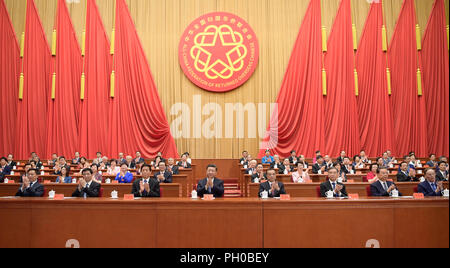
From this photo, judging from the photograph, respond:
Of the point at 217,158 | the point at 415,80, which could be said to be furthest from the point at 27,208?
the point at 415,80

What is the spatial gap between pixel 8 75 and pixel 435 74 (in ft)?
45.1

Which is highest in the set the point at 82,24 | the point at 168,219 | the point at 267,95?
the point at 82,24

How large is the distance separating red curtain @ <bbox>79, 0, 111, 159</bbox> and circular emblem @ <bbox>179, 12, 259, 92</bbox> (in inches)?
100

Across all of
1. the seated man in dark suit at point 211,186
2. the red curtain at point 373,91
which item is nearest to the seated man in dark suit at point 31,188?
the seated man in dark suit at point 211,186

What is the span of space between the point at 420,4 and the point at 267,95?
233 inches

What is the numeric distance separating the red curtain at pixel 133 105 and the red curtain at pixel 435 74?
8.13 meters

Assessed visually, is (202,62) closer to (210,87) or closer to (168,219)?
(210,87)

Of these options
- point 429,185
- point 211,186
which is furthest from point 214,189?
point 429,185

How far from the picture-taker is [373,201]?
Answer: 337cm

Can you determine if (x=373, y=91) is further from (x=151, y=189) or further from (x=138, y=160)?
(x=151, y=189)

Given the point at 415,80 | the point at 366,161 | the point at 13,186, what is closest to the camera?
the point at 13,186

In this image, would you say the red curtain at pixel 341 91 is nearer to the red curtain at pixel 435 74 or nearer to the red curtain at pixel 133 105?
the red curtain at pixel 435 74

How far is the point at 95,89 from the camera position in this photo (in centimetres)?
1161

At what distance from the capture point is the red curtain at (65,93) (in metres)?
11.5
